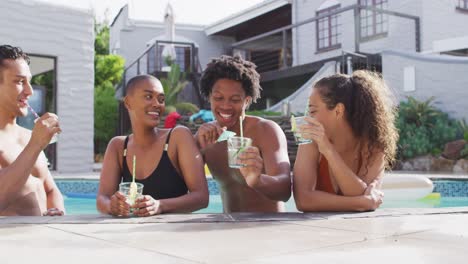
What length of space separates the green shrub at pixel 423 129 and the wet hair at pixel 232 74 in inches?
331

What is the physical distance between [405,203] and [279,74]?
28.3 ft

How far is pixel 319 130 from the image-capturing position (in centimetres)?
268

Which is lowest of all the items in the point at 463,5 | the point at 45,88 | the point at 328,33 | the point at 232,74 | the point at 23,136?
the point at 23,136

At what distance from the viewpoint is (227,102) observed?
3148mm

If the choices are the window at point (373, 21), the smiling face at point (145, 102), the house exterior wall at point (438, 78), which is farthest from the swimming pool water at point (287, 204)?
the window at point (373, 21)

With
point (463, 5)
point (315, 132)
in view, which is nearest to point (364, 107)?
point (315, 132)

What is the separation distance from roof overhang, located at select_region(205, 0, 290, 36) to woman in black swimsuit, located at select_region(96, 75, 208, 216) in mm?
14542

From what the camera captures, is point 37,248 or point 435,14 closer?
point 37,248

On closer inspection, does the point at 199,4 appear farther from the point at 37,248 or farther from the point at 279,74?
the point at 37,248

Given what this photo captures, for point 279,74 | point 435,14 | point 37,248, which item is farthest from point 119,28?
point 37,248

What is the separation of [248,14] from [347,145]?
1516cm

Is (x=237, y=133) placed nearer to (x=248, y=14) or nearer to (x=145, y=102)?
(x=145, y=102)

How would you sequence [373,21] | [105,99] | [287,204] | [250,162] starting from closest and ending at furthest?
[250,162]
[287,204]
[373,21]
[105,99]

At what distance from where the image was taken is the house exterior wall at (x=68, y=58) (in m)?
10.6
